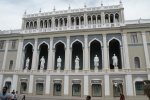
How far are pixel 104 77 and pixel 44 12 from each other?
59.6 feet

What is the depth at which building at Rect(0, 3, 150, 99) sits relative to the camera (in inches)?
1000

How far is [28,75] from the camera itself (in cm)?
2914

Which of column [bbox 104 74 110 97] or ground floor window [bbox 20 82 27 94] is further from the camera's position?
ground floor window [bbox 20 82 27 94]

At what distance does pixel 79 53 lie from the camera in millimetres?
30984

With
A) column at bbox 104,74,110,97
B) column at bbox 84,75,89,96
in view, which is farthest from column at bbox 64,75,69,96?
column at bbox 104,74,110,97

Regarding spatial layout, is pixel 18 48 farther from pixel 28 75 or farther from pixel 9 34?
pixel 28 75

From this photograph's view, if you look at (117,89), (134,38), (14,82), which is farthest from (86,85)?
(14,82)

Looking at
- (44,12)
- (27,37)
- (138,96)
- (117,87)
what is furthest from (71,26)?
(138,96)

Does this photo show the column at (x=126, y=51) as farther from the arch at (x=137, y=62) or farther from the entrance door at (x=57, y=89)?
the entrance door at (x=57, y=89)

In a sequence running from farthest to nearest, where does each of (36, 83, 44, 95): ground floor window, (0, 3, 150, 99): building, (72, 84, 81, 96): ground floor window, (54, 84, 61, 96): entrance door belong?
(36, 83, 44, 95): ground floor window < (54, 84, 61, 96): entrance door < (72, 84, 81, 96): ground floor window < (0, 3, 150, 99): building

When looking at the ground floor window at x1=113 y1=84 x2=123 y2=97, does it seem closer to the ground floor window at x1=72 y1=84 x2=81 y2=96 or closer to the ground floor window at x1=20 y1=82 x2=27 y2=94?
the ground floor window at x1=72 y1=84 x2=81 y2=96

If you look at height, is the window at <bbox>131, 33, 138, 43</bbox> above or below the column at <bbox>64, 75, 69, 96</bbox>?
above

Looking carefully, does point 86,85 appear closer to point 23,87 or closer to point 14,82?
point 23,87

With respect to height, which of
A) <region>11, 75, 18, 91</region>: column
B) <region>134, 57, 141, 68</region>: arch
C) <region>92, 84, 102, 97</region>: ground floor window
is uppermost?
<region>134, 57, 141, 68</region>: arch
